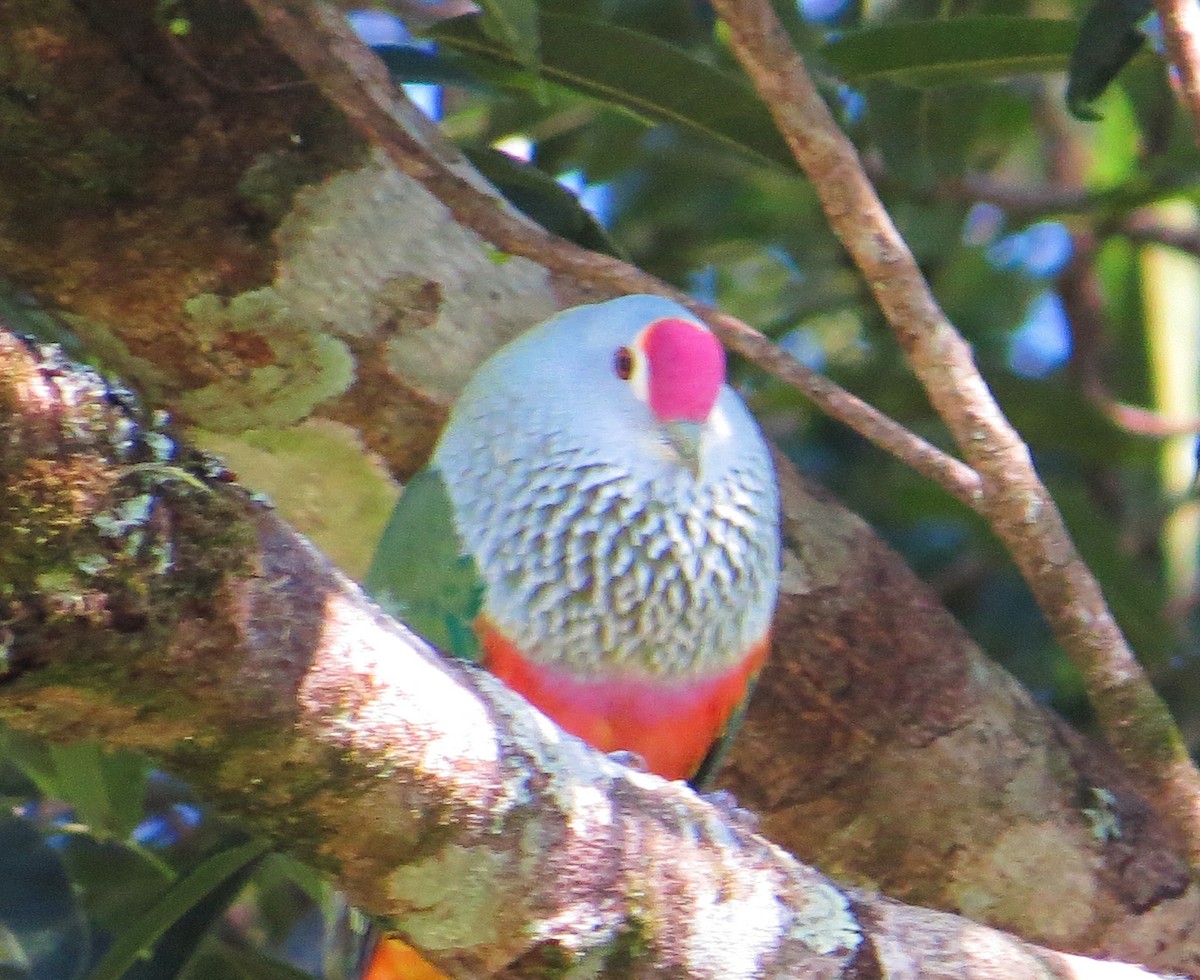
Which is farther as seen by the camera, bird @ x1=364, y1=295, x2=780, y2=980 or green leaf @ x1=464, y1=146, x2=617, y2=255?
green leaf @ x1=464, y1=146, x2=617, y2=255

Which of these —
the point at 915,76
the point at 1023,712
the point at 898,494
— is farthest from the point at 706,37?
the point at 1023,712

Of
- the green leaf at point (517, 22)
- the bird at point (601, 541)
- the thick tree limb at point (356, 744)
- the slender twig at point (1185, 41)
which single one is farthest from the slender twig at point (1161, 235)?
the thick tree limb at point (356, 744)

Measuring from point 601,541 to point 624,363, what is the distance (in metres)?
0.24

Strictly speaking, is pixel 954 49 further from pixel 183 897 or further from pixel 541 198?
pixel 183 897

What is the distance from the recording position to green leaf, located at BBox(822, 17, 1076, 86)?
2221mm

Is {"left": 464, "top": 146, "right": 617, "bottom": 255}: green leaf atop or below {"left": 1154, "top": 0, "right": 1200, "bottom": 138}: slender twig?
below

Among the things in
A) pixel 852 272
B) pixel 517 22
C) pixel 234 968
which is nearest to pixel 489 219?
pixel 517 22

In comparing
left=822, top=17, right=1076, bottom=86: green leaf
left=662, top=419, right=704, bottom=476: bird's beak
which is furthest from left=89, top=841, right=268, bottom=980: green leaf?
left=822, top=17, right=1076, bottom=86: green leaf

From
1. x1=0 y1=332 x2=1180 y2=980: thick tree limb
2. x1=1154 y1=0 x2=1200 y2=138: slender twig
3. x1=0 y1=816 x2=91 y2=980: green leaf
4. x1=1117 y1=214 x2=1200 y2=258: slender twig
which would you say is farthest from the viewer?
x1=1117 y1=214 x2=1200 y2=258: slender twig

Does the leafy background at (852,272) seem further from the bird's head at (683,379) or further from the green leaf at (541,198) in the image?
the bird's head at (683,379)

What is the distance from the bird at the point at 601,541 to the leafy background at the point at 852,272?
31 centimetres

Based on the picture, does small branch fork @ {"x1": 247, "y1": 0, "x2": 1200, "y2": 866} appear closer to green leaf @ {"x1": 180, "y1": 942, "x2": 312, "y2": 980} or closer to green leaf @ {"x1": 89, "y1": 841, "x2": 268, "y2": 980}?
green leaf @ {"x1": 89, "y1": 841, "x2": 268, "y2": 980}

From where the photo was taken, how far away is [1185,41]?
179 centimetres

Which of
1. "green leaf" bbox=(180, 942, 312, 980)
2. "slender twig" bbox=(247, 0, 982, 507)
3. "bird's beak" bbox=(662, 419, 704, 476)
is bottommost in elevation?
"green leaf" bbox=(180, 942, 312, 980)
